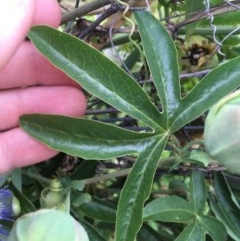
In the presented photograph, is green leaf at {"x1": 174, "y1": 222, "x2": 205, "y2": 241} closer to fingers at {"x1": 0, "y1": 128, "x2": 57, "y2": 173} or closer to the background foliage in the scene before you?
the background foliage

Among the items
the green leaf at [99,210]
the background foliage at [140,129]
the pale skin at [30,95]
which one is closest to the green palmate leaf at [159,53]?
the background foliage at [140,129]

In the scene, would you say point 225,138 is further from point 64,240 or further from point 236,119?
point 64,240

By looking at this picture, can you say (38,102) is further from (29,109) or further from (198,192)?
(198,192)

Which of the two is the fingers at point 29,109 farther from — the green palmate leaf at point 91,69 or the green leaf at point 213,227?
the green leaf at point 213,227

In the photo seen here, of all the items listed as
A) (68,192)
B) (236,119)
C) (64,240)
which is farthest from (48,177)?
(236,119)

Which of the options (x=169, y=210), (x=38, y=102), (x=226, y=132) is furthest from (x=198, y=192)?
(x=38, y=102)

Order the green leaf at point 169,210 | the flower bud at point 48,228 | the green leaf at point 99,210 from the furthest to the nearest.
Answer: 1. the green leaf at point 99,210
2. the green leaf at point 169,210
3. the flower bud at point 48,228
